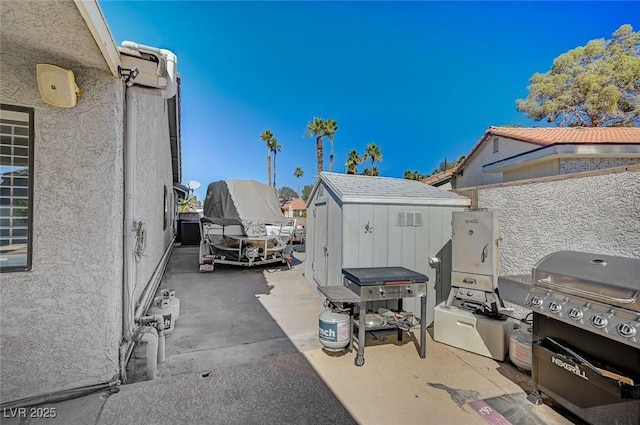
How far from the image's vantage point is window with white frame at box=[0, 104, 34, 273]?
2381mm

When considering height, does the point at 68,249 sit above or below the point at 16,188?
below

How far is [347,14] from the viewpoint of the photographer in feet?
36.7

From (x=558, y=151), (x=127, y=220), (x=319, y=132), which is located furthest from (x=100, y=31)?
(x=319, y=132)

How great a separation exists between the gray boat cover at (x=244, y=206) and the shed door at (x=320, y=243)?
9.31ft

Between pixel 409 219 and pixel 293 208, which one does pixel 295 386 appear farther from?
pixel 293 208

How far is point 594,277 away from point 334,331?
2.56m

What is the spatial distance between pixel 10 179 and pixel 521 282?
4.86 metres

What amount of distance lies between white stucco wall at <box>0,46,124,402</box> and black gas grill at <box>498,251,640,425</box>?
159 inches

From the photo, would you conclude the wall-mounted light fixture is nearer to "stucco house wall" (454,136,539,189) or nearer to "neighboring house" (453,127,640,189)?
"neighboring house" (453,127,640,189)

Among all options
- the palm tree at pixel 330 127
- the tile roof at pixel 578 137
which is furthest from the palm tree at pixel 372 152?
the tile roof at pixel 578 137

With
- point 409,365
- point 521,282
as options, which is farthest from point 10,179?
point 521,282

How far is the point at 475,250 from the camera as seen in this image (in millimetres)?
3902

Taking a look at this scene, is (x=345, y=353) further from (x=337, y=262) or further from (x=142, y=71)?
(x=142, y=71)

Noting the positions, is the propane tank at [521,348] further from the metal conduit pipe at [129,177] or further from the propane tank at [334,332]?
the metal conduit pipe at [129,177]
